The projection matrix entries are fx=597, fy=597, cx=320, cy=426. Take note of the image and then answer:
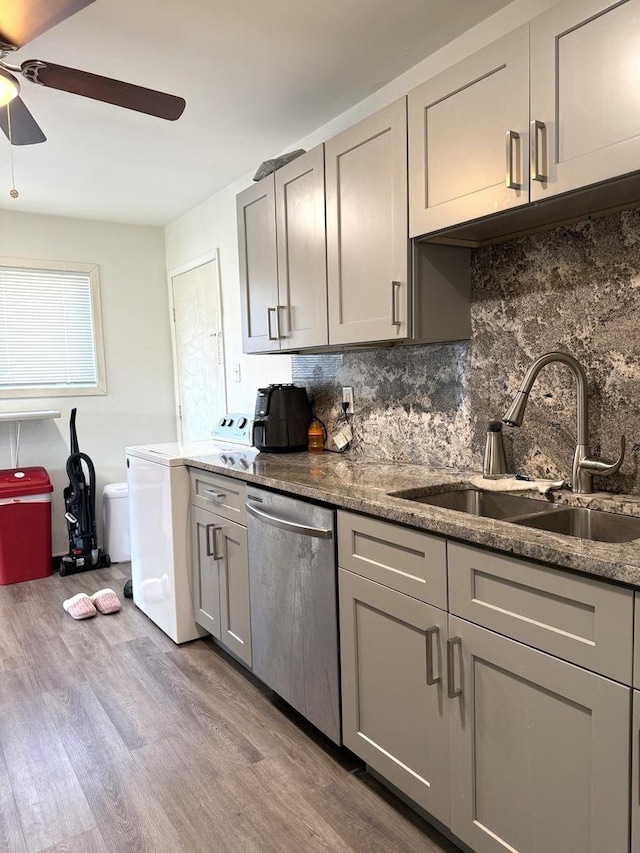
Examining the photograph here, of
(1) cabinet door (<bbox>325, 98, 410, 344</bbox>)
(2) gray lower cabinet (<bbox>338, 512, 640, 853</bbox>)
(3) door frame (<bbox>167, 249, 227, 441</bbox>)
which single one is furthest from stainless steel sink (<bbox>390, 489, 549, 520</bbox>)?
(3) door frame (<bbox>167, 249, 227, 441</bbox>)

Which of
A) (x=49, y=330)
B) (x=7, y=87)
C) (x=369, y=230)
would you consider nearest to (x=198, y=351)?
(x=49, y=330)

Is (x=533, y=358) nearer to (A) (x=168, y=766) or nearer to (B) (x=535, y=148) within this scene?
(B) (x=535, y=148)

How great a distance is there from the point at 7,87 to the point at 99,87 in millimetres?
268

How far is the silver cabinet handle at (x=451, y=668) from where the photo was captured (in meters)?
1.44

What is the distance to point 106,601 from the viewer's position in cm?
339

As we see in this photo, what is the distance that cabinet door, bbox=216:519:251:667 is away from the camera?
7.98 ft

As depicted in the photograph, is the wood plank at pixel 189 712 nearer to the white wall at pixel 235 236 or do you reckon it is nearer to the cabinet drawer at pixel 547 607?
the cabinet drawer at pixel 547 607

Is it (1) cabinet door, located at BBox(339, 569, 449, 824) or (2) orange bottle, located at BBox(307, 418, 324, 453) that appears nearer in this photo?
(1) cabinet door, located at BBox(339, 569, 449, 824)

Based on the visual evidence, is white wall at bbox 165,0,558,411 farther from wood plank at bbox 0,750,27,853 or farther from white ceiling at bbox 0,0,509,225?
wood plank at bbox 0,750,27,853

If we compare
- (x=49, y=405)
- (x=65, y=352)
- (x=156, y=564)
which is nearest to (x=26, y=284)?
(x=65, y=352)

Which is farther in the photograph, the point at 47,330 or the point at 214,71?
the point at 47,330

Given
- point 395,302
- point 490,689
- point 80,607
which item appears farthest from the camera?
point 80,607

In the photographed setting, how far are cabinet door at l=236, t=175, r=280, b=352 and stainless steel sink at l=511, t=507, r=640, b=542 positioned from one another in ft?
4.86

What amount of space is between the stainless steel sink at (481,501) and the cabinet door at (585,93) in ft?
2.83
